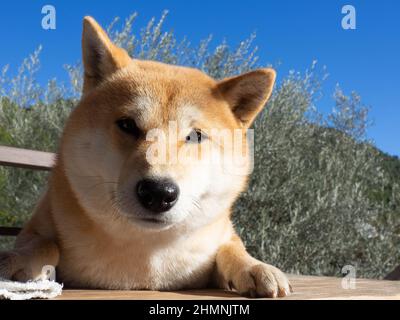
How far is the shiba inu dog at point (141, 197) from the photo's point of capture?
5.32 feet

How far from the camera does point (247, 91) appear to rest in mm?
2090

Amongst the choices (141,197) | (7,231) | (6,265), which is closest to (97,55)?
(141,197)

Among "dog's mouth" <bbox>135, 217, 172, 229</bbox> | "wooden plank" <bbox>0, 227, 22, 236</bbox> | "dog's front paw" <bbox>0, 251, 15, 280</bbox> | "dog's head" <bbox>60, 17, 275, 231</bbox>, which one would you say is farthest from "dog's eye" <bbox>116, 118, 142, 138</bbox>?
"wooden plank" <bbox>0, 227, 22, 236</bbox>

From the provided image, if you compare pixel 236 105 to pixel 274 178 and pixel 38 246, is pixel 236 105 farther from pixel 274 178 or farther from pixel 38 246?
pixel 274 178

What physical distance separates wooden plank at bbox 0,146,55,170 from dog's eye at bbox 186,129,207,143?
149 cm

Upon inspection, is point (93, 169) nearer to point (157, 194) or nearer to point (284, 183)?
point (157, 194)

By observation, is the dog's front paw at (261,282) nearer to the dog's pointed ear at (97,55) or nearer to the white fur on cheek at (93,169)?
the white fur on cheek at (93,169)

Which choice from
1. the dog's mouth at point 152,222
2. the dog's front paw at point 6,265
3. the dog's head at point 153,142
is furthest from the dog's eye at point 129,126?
the dog's front paw at point 6,265

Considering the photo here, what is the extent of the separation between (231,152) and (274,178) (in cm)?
340

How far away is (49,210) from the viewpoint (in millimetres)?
1977

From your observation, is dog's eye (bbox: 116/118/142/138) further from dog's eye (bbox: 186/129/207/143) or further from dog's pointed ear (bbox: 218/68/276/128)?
dog's pointed ear (bbox: 218/68/276/128)

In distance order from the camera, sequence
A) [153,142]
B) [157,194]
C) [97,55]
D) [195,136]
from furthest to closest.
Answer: [97,55], [195,136], [153,142], [157,194]

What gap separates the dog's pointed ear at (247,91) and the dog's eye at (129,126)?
0.46m

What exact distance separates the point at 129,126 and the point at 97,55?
1.50 ft
